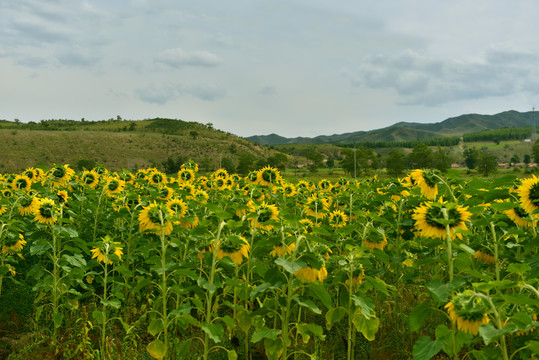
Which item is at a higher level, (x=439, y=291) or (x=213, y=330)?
(x=439, y=291)

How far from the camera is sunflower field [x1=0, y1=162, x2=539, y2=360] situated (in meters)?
2.93

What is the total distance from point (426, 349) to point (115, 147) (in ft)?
395

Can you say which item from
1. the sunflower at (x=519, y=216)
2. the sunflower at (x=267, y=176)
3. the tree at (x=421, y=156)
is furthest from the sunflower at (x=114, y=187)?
the tree at (x=421, y=156)

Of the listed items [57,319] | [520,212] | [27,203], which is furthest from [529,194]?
[27,203]

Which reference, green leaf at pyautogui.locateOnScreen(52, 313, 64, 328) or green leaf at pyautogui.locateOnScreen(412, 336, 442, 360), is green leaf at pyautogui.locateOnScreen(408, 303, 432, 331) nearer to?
green leaf at pyautogui.locateOnScreen(412, 336, 442, 360)

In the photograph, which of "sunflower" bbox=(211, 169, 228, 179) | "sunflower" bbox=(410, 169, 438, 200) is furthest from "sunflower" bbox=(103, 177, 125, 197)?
"sunflower" bbox=(410, 169, 438, 200)

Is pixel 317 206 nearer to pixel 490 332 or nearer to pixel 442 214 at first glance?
pixel 442 214

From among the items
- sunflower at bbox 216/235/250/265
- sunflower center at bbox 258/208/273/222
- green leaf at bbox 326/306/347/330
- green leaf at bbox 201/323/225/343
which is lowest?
green leaf at bbox 326/306/347/330

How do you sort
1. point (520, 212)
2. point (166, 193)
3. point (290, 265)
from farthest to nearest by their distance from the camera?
point (166, 193)
point (520, 212)
point (290, 265)

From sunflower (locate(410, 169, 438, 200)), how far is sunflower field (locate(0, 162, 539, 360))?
23 millimetres

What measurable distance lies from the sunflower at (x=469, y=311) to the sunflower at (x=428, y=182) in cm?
181

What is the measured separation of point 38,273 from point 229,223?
2.54m

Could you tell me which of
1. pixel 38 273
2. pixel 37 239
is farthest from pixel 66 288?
pixel 37 239

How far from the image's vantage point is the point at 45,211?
14.8 feet
